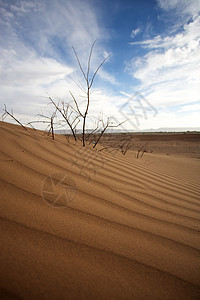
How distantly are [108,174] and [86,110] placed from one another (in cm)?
112

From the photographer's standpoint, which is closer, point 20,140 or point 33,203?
point 33,203

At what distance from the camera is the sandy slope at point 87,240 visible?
0.51 m

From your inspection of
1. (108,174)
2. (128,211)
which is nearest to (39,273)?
(128,211)

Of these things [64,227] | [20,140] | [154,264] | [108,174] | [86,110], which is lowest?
[154,264]

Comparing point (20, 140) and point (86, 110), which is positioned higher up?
point (86, 110)

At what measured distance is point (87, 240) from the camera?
68 cm

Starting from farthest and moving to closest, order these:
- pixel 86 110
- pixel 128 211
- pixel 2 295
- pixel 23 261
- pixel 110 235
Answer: pixel 86 110 → pixel 128 211 → pixel 110 235 → pixel 23 261 → pixel 2 295

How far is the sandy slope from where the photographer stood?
1.67 feet

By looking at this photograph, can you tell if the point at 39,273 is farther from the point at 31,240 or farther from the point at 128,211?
the point at 128,211

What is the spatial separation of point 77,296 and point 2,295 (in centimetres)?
20

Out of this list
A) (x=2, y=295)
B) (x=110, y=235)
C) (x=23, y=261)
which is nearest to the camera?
(x=2, y=295)

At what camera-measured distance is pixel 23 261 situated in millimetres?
524

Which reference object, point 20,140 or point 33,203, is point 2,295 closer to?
point 33,203

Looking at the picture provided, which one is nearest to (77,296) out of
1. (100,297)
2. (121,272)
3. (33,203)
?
(100,297)
